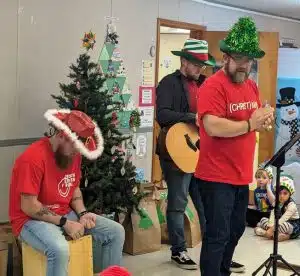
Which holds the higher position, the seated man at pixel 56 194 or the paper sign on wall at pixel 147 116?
the paper sign on wall at pixel 147 116

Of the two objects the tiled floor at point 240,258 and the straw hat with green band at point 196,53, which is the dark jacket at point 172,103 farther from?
the tiled floor at point 240,258

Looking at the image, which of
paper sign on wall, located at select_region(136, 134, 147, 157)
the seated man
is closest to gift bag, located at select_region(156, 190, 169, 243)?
paper sign on wall, located at select_region(136, 134, 147, 157)

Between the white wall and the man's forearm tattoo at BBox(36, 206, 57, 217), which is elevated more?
the white wall

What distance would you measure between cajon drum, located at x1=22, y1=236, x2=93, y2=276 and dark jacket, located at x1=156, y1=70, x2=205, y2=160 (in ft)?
3.36

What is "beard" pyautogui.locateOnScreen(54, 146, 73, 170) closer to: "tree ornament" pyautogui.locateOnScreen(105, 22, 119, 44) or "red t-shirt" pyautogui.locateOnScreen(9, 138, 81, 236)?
"red t-shirt" pyautogui.locateOnScreen(9, 138, 81, 236)

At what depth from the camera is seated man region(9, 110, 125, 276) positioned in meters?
2.74

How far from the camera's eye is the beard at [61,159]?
286cm

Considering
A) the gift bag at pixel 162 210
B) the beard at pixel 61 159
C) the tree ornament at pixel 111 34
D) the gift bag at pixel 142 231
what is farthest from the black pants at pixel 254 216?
the beard at pixel 61 159

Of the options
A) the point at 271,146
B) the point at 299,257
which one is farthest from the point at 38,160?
the point at 271,146

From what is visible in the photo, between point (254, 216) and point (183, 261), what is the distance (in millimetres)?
1407

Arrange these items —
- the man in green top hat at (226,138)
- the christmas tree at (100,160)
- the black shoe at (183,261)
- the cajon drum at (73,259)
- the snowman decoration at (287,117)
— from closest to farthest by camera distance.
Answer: the man in green top hat at (226,138)
the cajon drum at (73,259)
the christmas tree at (100,160)
the black shoe at (183,261)
the snowman decoration at (287,117)

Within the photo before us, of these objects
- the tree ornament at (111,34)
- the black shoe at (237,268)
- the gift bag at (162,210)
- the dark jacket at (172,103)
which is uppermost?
the tree ornament at (111,34)

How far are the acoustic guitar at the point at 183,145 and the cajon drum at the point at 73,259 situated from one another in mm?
998

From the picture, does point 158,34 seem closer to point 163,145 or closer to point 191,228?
point 163,145
